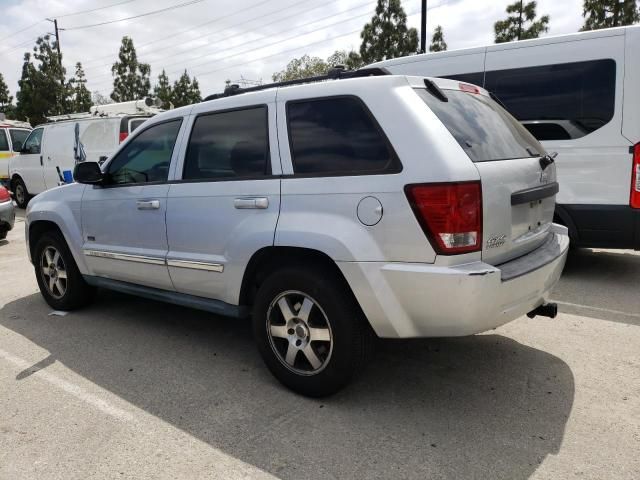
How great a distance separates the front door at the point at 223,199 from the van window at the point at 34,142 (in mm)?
10993

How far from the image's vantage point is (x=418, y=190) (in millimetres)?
2547

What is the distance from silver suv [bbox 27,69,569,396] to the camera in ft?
8.39

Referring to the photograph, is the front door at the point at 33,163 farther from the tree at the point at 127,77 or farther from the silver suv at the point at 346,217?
the tree at the point at 127,77

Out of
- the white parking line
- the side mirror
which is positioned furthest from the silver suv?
the white parking line

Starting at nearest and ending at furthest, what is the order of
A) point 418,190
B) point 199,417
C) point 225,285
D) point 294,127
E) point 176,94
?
point 418,190 < point 199,417 < point 294,127 < point 225,285 < point 176,94

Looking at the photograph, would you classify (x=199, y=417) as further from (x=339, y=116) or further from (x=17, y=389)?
(x=339, y=116)

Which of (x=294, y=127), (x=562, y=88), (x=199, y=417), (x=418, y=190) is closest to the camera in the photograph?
(x=418, y=190)

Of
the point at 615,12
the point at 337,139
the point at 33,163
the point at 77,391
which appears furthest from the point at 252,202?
the point at 615,12

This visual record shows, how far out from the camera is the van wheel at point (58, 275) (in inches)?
186

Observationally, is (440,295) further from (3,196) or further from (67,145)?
(67,145)

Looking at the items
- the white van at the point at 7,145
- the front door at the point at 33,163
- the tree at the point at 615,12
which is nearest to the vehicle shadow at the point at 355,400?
the front door at the point at 33,163

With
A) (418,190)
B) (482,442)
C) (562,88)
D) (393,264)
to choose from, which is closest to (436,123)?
(418,190)

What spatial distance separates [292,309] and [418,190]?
106 cm

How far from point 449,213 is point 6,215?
8543mm
